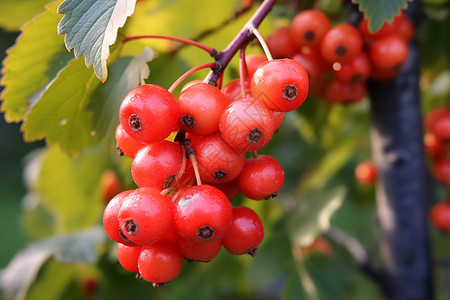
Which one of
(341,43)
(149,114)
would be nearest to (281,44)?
(341,43)

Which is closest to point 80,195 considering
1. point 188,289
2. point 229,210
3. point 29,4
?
point 188,289

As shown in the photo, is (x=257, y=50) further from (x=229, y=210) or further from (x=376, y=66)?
(x=229, y=210)

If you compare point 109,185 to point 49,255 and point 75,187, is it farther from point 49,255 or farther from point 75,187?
point 49,255

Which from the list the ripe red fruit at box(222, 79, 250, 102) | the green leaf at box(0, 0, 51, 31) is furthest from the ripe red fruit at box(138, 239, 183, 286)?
the green leaf at box(0, 0, 51, 31)

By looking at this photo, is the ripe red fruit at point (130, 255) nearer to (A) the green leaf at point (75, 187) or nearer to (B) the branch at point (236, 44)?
(B) the branch at point (236, 44)

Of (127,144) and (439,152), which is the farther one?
(439,152)

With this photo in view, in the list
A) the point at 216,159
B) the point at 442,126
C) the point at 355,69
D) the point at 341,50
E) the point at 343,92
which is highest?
the point at 216,159

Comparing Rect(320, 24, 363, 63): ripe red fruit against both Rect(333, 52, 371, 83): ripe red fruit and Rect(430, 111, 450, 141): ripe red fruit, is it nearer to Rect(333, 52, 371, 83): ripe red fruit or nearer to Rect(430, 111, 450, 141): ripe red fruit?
Rect(333, 52, 371, 83): ripe red fruit
